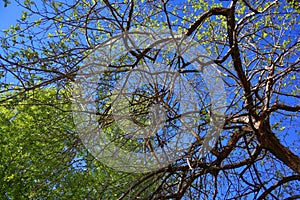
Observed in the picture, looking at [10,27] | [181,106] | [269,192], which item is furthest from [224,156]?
[10,27]

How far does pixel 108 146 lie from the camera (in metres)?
2.51

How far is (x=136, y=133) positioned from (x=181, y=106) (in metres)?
0.42

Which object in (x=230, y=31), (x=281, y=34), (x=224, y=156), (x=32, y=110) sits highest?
(x=32, y=110)

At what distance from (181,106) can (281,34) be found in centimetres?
218

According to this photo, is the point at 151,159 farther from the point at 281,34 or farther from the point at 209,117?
the point at 281,34

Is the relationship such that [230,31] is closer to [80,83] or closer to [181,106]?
[181,106]

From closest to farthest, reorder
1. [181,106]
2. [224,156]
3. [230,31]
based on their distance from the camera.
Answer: [181,106]
[230,31]
[224,156]

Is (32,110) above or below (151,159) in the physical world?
above

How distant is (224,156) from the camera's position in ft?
11.9

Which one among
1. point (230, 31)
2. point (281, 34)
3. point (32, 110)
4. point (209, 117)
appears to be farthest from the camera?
point (32, 110)

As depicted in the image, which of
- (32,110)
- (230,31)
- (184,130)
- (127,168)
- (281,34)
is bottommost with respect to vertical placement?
(127,168)

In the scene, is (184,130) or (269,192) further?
(269,192)

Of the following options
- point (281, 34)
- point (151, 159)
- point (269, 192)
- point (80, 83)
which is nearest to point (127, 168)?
point (151, 159)

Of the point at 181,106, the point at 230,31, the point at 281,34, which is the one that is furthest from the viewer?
the point at 281,34
